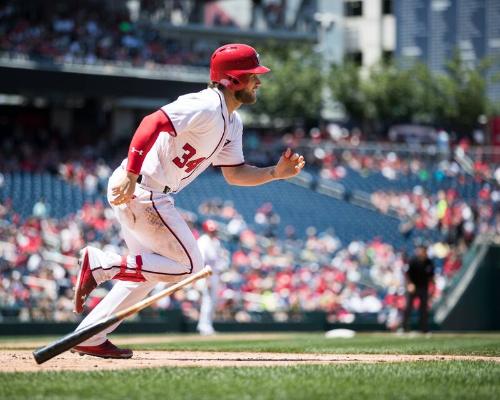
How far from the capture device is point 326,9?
49.9 m

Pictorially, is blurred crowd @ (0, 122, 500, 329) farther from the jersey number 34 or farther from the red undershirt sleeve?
the red undershirt sleeve

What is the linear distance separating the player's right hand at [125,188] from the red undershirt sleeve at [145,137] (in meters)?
0.04

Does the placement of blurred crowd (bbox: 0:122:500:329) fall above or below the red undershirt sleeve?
below

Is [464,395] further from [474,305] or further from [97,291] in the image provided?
[474,305]

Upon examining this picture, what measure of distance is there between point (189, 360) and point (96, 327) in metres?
0.96

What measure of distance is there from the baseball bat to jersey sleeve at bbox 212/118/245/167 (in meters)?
0.95

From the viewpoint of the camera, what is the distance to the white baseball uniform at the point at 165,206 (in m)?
7.20

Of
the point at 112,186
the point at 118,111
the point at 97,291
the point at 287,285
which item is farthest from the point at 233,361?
the point at 118,111

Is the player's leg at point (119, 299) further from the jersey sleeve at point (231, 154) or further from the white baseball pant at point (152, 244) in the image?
the jersey sleeve at point (231, 154)

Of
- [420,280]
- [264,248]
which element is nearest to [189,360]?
[420,280]

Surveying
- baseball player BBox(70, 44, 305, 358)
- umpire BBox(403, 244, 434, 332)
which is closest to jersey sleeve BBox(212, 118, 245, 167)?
baseball player BBox(70, 44, 305, 358)

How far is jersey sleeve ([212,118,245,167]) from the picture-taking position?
7.67m

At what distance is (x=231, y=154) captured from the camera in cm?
769

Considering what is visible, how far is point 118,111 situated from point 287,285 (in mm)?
13701
